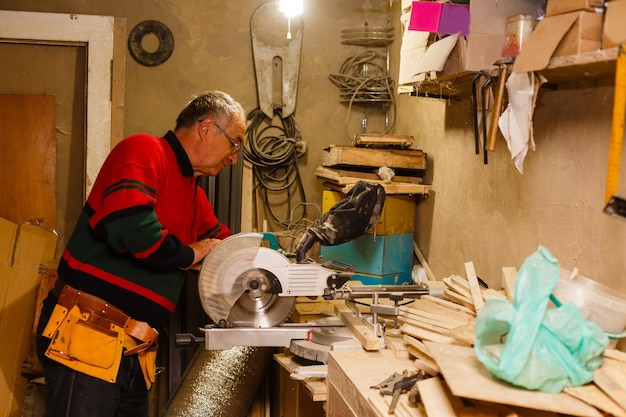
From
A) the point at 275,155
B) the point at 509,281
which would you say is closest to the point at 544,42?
the point at 509,281

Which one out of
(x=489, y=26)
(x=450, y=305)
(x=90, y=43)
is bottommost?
(x=450, y=305)

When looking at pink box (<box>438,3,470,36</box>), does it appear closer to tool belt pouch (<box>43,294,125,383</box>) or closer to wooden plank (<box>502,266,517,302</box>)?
wooden plank (<box>502,266,517,302</box>)

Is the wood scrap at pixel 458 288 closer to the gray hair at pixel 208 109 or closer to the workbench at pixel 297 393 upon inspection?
the workbench at pixel 297 393

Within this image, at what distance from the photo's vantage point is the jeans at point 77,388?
253 cm

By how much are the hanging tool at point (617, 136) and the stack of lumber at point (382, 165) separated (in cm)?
174

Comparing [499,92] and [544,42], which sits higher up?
[544,42]

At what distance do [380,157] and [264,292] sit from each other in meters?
1.17

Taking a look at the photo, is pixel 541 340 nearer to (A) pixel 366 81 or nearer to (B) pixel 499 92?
(B) pixel 499 92

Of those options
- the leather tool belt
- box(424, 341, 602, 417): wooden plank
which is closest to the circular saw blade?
the leather tool belt

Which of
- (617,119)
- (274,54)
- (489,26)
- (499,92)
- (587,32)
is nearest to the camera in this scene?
(617,119)

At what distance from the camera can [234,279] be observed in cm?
254

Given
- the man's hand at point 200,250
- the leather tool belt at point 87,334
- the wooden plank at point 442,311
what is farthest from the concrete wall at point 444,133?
the leather tool belt at point 87,334

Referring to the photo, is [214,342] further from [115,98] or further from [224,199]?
[115,98]

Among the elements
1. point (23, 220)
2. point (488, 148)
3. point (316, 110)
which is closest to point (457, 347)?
point (488, 148)
